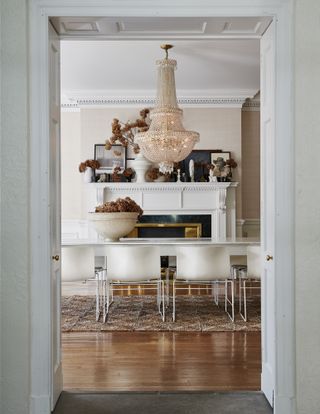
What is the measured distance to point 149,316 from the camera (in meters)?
5.39

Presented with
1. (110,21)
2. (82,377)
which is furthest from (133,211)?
(110,21)

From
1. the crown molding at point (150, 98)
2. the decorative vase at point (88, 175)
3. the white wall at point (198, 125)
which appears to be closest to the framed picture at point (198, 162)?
the white wall at point (198, 125)

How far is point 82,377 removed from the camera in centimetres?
345

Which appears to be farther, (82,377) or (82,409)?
(82,377)

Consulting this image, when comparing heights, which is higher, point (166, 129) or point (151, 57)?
point (151, 57)

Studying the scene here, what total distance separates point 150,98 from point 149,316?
446cm

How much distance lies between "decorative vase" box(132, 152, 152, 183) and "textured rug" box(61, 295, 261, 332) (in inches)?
105

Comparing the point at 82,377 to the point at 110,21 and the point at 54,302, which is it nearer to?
the point at 54,302

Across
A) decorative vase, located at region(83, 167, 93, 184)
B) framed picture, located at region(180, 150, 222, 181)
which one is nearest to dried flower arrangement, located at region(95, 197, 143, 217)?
decorative vase, located at region(83, 167, 93, 184)
